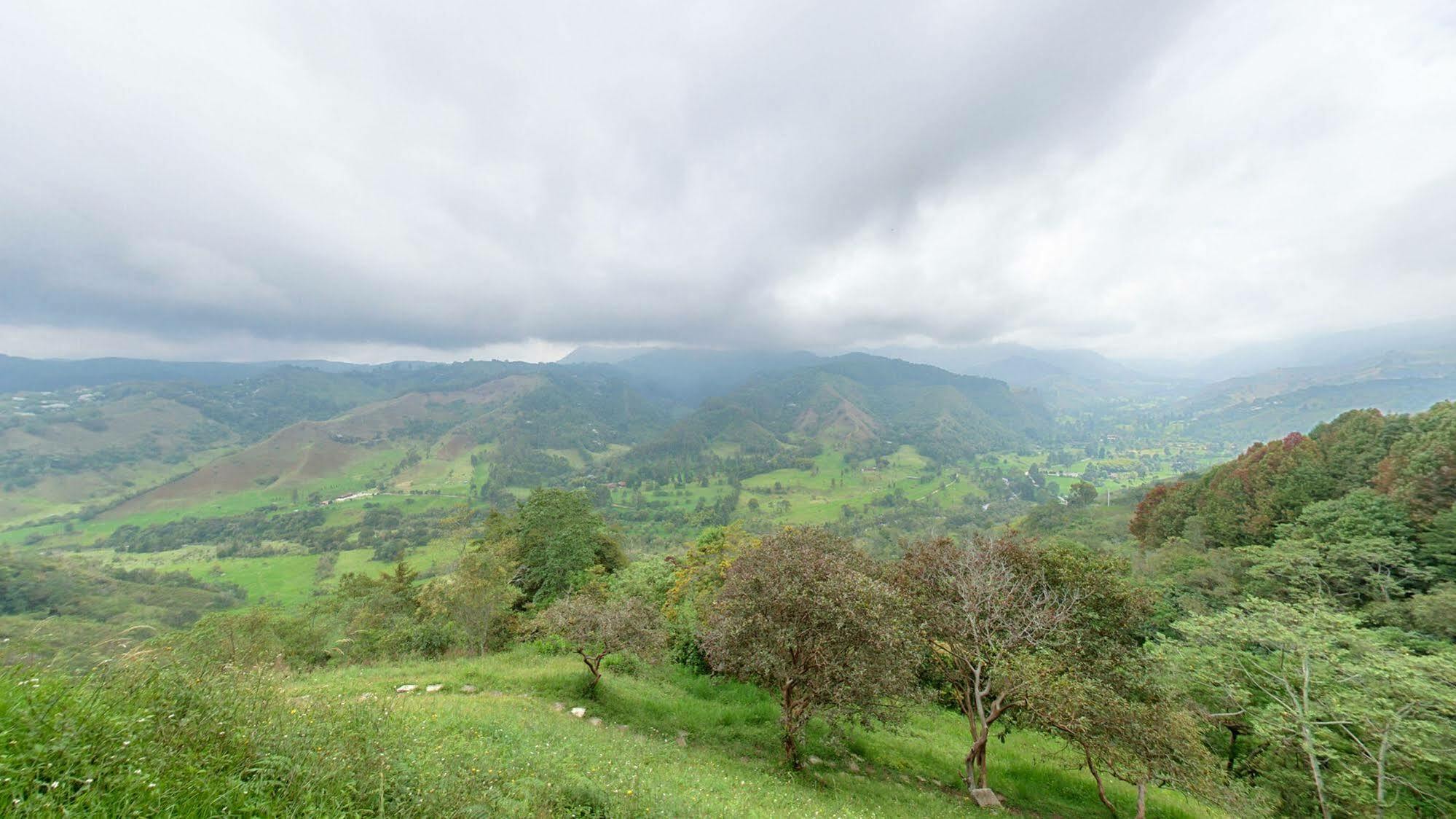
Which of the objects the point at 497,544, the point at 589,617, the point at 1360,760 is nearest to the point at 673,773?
the point at 589,617

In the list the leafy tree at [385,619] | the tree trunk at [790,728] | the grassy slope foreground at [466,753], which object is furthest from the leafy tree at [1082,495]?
the leafy tree at [385,619]

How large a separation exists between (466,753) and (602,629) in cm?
733

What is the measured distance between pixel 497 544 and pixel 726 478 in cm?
15507

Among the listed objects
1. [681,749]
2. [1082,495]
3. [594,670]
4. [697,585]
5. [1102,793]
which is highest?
[594,670]

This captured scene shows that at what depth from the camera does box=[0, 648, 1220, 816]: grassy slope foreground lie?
4000mm

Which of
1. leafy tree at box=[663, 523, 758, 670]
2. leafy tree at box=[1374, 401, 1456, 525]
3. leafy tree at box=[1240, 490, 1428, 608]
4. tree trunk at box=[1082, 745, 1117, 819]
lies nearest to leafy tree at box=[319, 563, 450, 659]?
leafy tree at box=[663, 523, 758, 670]

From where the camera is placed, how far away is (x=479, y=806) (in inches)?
224

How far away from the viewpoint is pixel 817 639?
521 inches

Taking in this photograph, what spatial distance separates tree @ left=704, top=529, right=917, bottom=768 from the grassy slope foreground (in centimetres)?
243

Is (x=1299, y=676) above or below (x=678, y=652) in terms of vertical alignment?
above

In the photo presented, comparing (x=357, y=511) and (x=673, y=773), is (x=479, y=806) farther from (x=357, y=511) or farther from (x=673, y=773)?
(x=357, y=511)

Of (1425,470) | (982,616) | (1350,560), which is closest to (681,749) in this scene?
(982,616)

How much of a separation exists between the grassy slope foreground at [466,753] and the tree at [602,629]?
213 centimetres

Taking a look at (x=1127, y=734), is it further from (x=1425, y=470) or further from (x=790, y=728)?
(x=1425, y=470)
